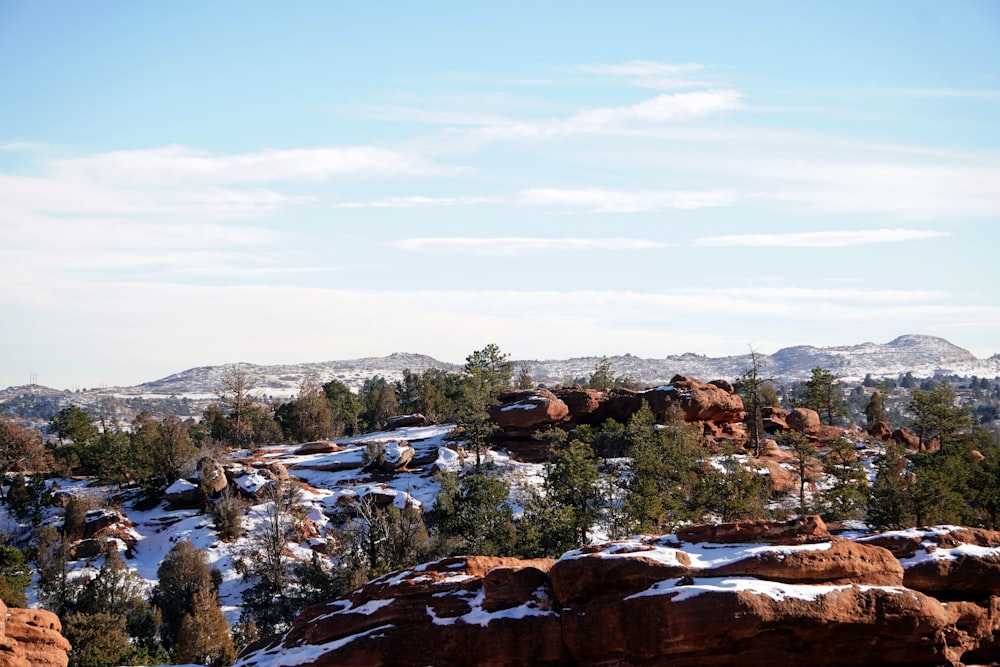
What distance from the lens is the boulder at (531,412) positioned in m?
75.9

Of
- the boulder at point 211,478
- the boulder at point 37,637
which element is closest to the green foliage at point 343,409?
the boulder at point 211,478

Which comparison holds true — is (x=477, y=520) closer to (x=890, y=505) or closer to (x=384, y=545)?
(x=384, y=545)

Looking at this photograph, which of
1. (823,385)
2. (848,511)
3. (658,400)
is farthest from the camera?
(823,385)

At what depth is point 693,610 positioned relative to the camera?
20.8 meters

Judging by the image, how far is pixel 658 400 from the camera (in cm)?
7606

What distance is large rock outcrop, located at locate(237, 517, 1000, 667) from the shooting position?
20766 millimetres

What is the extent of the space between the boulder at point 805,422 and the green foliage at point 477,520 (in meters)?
40.5

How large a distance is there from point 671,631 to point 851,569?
5230 mm

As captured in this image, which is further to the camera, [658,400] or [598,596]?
[658,400]

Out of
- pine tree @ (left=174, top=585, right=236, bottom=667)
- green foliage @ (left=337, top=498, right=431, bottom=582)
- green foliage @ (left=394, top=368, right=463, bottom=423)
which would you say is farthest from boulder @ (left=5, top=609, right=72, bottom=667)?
green foliage @ (left=394, top=368, right=463, bottom=423)

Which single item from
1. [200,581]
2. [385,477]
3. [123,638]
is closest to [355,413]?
[385,477]

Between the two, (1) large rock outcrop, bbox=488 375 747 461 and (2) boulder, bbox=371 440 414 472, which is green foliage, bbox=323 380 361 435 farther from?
(1) large rock outcrop, bbox=488 375 747 461

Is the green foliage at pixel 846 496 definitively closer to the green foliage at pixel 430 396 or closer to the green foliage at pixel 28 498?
→ the green foliage at pixel 430 396

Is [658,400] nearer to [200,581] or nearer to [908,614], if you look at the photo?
[200,581]
